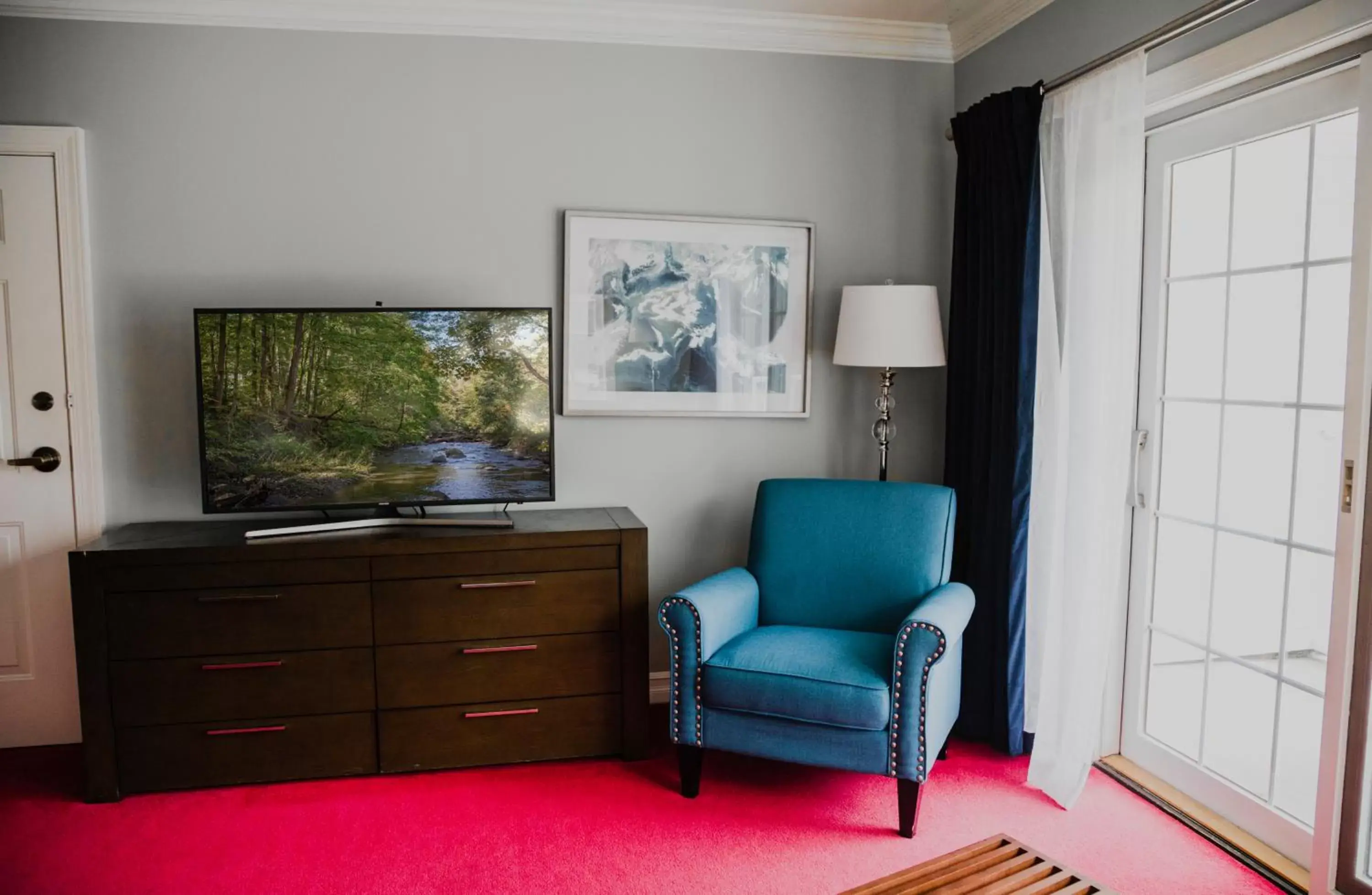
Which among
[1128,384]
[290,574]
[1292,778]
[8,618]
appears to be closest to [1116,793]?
[1292,778]

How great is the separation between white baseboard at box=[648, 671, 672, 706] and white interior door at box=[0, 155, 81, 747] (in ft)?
6.65

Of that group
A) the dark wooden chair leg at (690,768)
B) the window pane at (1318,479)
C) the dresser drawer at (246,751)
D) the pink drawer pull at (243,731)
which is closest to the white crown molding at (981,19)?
the window pane at (1318,479)

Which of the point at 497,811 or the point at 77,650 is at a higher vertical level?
the point at 77,650

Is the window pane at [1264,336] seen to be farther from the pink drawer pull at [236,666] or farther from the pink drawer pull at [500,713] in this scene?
the pink drawer pull at [236,666]

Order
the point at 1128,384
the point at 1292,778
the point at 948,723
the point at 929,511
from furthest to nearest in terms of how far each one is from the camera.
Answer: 1. the point at 929,511
2. the point at 948,723
3. the point at 1128,384
4. the point at 1292,778

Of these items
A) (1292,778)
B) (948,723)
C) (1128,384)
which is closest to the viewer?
(1292,778)

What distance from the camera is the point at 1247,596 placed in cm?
252

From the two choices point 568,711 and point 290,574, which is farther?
point 568,711

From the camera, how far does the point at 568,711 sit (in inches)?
118

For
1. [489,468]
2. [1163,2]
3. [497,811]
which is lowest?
[497,811]

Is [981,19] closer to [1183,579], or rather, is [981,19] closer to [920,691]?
[1183,579]

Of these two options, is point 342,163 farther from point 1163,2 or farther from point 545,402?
point 1163,2

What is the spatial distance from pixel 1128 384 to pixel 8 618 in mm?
3730

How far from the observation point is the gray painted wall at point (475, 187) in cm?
310
